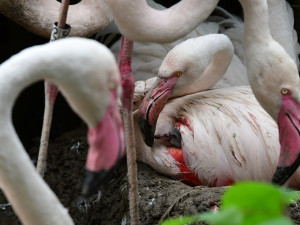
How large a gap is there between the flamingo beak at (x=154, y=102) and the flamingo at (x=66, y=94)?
1648mm

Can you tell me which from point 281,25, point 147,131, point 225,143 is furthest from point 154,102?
point 281,25

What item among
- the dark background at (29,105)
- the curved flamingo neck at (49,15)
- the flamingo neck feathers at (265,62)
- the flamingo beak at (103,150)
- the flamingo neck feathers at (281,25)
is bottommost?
the dark background at (29,105)

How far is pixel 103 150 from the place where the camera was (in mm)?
1860

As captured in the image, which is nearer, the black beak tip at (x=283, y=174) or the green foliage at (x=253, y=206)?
the green foliage at (x=253, y=206)

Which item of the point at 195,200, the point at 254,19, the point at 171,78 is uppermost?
the point at 254,19

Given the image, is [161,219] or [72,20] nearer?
[161,219]

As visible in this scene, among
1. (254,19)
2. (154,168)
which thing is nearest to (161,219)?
(154,168)

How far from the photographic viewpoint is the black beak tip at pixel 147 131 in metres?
3.61

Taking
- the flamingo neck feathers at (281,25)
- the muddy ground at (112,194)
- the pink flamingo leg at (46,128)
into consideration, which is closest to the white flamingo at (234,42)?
the flamingo neck feathers at (281,25)

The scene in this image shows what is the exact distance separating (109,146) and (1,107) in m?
0.32

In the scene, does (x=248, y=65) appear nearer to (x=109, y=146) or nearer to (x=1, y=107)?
(x=109, y=146)

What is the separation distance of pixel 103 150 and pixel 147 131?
1.78 m

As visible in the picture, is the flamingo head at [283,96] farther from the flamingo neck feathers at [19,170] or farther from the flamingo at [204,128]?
the flamingo neck feathers at [19,170]

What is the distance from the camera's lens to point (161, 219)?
3.38 meters
